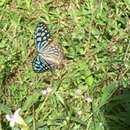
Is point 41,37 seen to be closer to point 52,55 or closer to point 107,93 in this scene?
point 52,55

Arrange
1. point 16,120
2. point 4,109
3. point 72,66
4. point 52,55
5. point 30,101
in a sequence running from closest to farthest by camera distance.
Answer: point 16,120 < point 4,109 < point 30,101 < point 52,55 < point 72,66

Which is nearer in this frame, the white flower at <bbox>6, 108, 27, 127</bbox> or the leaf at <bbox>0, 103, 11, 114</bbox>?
the white flower at <bbox>6, 108, 27, 127</bbox>

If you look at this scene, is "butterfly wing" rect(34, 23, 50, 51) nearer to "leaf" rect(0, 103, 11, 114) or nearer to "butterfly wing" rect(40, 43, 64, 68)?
"butterfly wing" rect(40, 43, 64, 68)

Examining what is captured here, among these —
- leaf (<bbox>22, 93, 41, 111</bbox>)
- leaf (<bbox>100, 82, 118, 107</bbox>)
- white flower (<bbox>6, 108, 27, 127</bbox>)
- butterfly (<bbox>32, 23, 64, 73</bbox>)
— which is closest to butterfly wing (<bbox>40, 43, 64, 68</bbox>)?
butterfly (<bbox>32, 23, 64, 73</bbox>)

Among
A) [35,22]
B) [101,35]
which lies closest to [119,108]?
[101,35]

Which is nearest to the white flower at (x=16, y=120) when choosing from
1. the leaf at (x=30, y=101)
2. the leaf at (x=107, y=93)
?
the leaf at (x=30, y=101)

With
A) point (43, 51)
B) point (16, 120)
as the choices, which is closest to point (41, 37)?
point (43, 51)

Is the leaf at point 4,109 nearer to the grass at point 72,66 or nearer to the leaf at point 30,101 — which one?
the grass at point 72,66

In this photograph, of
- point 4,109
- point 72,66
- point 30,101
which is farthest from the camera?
point 72,66
